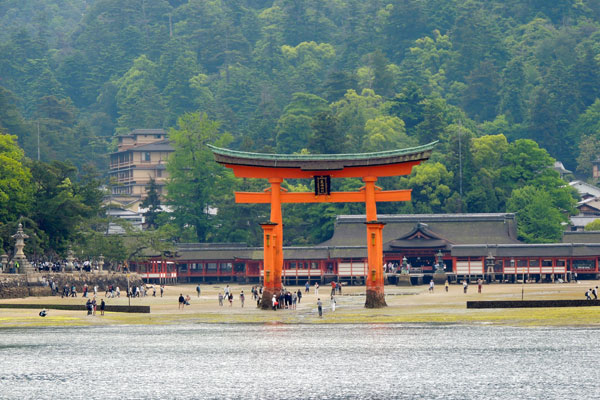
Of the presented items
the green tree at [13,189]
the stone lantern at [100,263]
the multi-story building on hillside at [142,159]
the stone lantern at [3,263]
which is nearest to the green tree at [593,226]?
the stone lantern at [100,263]

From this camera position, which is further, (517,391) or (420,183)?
(420,183)

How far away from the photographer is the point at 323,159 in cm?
7600

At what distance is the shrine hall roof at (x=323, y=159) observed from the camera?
2936 inches

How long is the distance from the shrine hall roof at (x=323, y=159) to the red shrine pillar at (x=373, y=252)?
6.32ft

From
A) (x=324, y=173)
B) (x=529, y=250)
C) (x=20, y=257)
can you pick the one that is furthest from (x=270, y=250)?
(x=529, y=250)

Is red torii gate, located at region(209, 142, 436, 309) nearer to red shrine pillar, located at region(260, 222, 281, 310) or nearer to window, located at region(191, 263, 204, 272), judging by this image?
red shrine pillar, located at region(260, 222, 281, 310)

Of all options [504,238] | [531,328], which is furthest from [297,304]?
[504,238]

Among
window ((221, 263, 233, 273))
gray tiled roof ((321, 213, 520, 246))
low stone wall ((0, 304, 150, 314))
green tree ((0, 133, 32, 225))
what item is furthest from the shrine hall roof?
window ((221, 263, 233, 273))

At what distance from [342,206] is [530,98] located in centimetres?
7442

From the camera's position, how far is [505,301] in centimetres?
7512

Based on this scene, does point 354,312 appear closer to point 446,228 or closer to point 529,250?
point 529,250

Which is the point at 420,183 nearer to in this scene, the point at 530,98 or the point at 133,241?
the point at 133,241

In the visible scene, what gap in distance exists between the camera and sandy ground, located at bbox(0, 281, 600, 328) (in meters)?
68.7

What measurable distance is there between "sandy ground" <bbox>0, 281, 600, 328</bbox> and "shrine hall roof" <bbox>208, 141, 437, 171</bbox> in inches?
418
